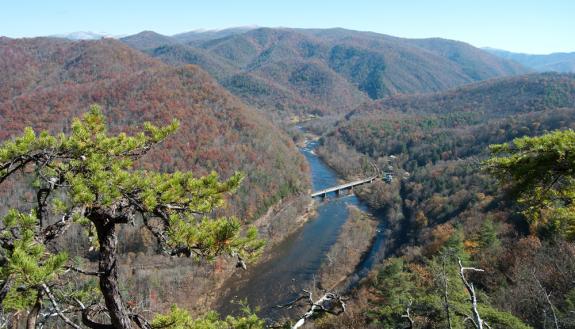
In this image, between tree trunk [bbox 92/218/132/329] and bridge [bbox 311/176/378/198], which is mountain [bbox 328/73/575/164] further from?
tree trunk [bbox 92/218/132/329]

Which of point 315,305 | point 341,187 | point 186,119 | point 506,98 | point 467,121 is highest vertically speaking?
point 315,305

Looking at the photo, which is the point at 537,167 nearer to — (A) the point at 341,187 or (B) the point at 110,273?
(B) the point at 110,273

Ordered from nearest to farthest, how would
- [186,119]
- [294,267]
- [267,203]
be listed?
1. [294,267]
2. [267,203]
3. [186,119]

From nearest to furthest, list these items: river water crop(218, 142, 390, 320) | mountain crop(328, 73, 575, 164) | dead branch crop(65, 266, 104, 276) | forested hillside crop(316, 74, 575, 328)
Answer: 1. dead branch crop(65, 266, 104, 276)
2. forested hillside crop(316, 74, 575, 328)
3. river water crop(218, 142, 390, 320)
4. mountain crop(328, 73, 575, 164)

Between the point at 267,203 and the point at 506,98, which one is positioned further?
the point at 506,98

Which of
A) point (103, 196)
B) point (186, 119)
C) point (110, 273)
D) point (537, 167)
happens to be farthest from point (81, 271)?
point (186, 119)

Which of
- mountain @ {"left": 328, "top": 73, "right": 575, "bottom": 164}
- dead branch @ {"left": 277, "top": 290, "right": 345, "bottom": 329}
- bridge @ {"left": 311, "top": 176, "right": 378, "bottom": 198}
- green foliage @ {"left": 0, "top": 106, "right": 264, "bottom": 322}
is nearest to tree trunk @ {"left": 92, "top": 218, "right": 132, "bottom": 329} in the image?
green foliage @ {"left": 0, "top": 106, "right": 264, "bottom": 322}

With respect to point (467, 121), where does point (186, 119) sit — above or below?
above

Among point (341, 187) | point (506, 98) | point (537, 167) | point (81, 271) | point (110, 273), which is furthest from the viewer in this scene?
point (506, 98)
